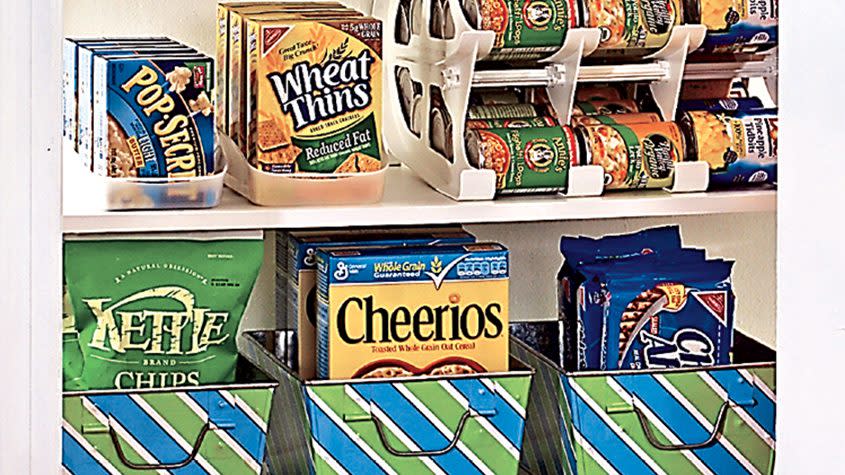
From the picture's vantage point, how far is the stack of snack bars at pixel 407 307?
1604mm

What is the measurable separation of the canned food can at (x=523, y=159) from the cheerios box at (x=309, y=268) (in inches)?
4.4

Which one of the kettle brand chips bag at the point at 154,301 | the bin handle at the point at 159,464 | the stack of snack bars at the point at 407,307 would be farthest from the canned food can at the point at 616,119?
the bin handle at the point at 159,464

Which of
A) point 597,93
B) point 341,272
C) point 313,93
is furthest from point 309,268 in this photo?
point 597,93

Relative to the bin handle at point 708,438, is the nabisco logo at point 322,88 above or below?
above

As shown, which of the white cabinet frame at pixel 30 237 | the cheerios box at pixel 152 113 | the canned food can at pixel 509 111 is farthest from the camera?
the canned food can at pixel 509 111

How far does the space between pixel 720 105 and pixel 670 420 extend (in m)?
0.40

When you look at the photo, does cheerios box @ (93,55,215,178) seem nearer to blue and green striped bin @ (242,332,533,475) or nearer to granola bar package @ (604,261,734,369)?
blue and green striped bin @ (242,332,533,475)

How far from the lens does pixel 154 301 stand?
62.7 inches

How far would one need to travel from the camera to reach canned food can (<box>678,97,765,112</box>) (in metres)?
1.76

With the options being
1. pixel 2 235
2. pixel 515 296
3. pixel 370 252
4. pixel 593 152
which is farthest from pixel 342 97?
pixel 515 296

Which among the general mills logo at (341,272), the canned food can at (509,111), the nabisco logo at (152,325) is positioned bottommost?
the nabisco logo at (152,325)

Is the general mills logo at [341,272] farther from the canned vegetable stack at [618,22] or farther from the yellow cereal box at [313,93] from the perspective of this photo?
the canned vegetable stack at [618,22]

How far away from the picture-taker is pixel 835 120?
1333mm

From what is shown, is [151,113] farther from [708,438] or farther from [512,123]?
[708,438]
